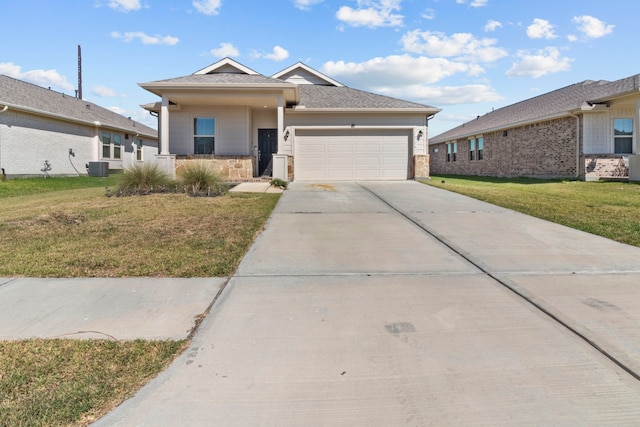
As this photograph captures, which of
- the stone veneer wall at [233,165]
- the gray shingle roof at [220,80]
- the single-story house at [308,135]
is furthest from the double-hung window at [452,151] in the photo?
the stone veneer wall at [233,165]

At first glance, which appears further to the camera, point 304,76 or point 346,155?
point 304,76

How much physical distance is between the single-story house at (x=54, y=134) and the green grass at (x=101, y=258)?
730 cm

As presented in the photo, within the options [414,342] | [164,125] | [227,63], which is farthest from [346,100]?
[414,342]

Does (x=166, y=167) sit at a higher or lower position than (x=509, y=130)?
lower

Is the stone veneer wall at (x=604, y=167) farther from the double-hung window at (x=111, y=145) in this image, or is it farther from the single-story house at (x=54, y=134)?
the double-hung window at (x=111, y=145)

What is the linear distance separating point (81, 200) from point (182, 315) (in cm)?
922

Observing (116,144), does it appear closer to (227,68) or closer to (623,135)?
(227,68)

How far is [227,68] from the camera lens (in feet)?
61.5

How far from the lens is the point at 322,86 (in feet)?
A: 71.6

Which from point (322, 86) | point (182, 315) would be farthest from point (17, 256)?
point (322, 86)

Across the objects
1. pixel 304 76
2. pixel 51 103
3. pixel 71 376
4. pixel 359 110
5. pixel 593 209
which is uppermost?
pixel 304 76

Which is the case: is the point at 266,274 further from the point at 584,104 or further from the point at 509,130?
the point at 509,130

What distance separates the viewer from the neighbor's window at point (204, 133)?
17.9m

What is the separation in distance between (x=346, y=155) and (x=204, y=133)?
6.28 meters
